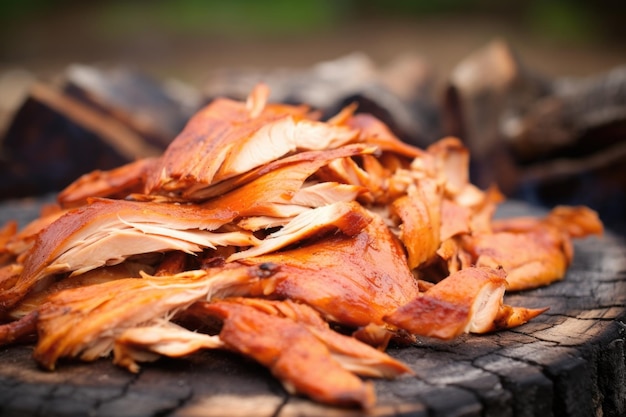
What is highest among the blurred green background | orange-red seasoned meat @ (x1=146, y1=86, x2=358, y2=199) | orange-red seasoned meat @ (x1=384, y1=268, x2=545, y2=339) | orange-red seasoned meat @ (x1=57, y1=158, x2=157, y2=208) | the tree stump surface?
the blurred green background

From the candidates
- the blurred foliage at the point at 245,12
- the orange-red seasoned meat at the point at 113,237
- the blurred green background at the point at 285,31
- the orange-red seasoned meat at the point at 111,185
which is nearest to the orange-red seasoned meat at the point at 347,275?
the orange-red seasoned meat at the point at 113,237

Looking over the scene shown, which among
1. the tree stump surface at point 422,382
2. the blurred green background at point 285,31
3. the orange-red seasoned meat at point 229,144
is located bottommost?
the tree stump surface at point 422,382

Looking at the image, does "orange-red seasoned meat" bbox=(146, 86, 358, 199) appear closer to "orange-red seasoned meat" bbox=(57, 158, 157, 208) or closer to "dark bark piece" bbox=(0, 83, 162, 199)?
"orange-red seasoned meat" bbox=(57, 158, 157, 208)

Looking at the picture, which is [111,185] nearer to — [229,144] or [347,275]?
[229,144]

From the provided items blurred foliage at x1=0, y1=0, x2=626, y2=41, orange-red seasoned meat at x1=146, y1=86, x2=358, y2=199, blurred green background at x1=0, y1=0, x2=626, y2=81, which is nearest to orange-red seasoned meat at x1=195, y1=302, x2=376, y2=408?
orange-red seasoned meat at x1=146, y1=86, x2=358, y2=199

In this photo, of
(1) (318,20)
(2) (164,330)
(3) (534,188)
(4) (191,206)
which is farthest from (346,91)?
(1) (318,20)

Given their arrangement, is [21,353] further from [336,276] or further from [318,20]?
[318,20]

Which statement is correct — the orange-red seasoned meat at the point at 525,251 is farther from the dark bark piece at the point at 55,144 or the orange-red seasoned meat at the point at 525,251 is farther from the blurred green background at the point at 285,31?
the blurred green background at the point at 285,31
